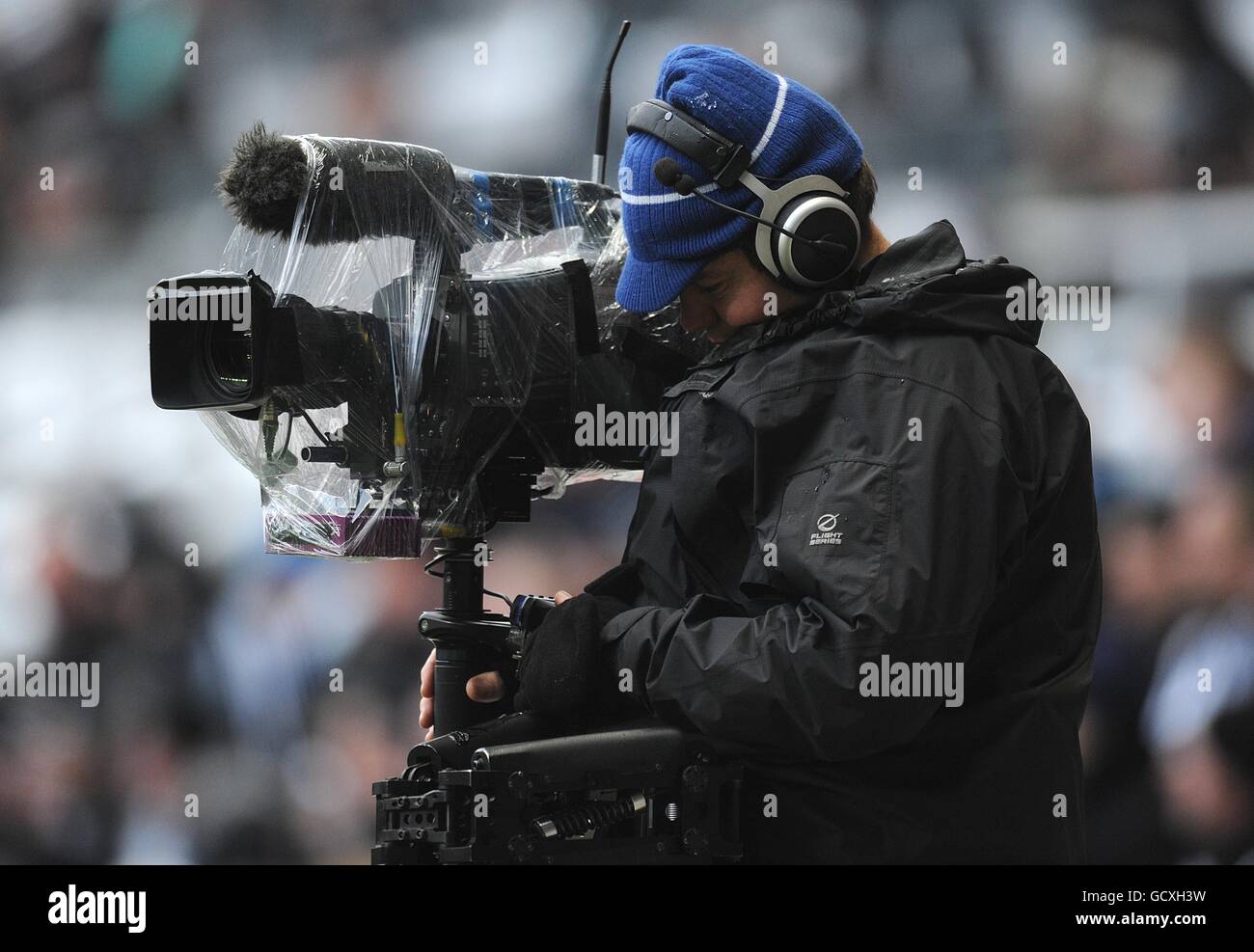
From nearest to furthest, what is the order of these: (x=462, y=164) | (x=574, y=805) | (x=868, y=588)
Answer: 1. (x=868, y=588)
2. (x=574, y=805)
3. (x=462, y=164)

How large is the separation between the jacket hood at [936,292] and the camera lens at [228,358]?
544 mm

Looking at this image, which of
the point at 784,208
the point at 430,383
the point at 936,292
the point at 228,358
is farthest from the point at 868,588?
the point at 228,358

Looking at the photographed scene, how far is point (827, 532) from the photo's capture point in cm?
104

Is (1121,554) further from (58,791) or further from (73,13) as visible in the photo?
(73,13)

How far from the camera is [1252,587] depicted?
2.40 m

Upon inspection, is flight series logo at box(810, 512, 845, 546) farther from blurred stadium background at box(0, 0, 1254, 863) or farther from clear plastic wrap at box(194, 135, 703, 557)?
blurred stadium background at box(0, 0, 1254, 863)

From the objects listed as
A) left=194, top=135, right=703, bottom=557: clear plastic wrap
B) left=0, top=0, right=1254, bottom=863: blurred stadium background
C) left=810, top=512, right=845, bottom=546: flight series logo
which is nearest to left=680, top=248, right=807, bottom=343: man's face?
left=194, top=135, right=703, bottom=557: clear plastic wrap

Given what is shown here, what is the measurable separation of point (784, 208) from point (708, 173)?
0.08m

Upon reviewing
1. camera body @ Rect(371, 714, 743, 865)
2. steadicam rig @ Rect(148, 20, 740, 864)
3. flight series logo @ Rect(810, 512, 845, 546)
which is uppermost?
steadicam rig @ Rect(148, 20, 740, 864)

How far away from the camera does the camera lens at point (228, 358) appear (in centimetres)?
126

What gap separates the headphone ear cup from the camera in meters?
1.17

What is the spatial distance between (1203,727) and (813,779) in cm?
155

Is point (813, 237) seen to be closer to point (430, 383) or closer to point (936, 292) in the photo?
point (936, 292)

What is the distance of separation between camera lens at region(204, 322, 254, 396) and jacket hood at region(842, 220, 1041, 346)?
54 centimetres
